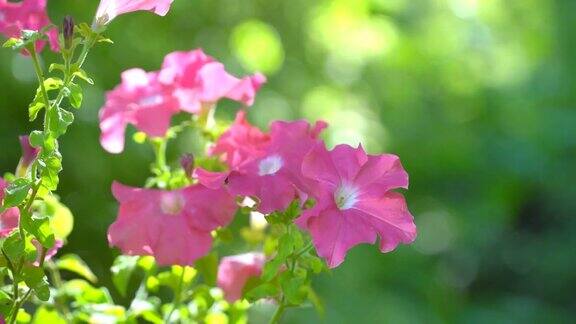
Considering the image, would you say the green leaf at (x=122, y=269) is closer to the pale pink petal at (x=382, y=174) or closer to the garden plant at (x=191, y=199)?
the garden plant at (x=191, y=199)

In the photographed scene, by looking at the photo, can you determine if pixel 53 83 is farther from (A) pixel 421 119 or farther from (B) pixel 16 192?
(A) pixel 421 119

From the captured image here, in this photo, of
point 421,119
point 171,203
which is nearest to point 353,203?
point 171,203

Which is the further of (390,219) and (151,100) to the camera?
(151,100)

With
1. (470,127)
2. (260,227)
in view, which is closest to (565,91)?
(470,127)

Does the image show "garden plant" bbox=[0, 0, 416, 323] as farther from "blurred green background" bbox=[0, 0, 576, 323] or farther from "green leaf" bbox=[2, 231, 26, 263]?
"blurred green background" bbox=[0, 0, 576, 323]

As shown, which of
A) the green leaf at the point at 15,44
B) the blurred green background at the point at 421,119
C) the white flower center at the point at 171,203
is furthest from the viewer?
the blurred green background at the point at 421,119

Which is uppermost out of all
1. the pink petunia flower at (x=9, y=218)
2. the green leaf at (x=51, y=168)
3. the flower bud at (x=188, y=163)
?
the green leaf at (x=51, y=168)

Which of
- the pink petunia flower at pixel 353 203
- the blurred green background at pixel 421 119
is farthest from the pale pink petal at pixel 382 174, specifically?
the blurred green background at pixel 421 119
